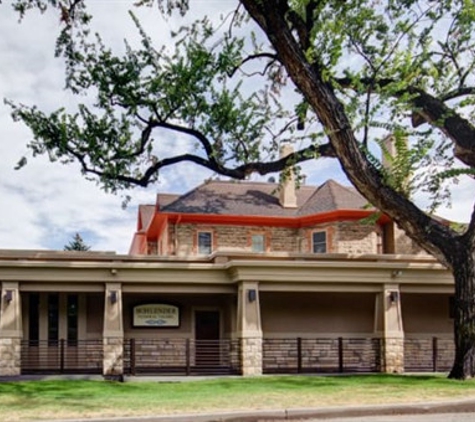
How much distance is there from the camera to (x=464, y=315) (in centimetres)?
1410

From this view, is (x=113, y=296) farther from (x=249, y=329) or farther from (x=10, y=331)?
(x=249, y=329)

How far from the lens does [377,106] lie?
15.1 meters

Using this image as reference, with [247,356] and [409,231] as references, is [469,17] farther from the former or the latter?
[247,356]

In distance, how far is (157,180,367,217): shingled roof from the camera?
23656 mm

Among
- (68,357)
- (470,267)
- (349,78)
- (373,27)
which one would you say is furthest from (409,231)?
(68,357)

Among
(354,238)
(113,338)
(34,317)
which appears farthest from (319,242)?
(34,317)

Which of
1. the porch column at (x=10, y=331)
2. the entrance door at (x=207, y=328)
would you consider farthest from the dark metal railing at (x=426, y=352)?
the porch column at (x=10, y=331)

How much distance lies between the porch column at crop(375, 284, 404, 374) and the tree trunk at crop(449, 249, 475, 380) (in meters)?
3.22

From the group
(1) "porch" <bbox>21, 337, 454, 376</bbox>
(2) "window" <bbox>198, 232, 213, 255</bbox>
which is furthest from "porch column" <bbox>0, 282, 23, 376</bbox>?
(2) "window" <bbox>198, 232, 213, 255</bbox>

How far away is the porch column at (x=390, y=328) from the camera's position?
17.2 meters

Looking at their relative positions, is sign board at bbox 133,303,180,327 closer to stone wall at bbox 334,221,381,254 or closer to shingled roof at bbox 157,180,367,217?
shingled roof at bbox 157,180,367,217

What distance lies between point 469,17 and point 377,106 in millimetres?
3005

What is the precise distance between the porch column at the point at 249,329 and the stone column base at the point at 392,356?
11.2 ft

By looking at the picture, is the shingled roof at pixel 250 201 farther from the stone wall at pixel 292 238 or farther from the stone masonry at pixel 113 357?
the stone masonry at pixel 113 357
